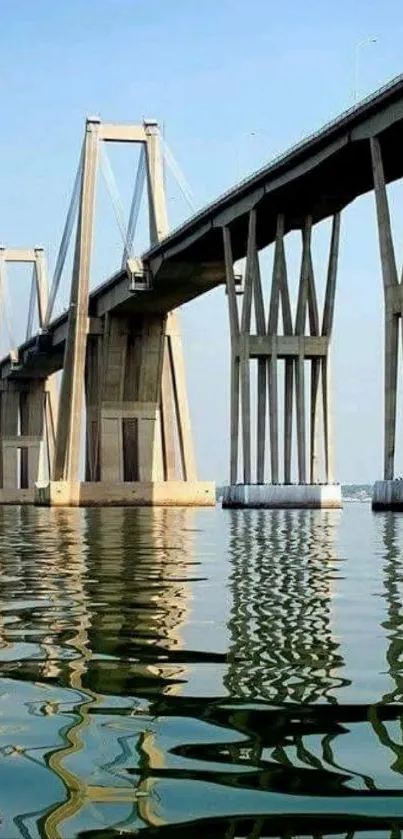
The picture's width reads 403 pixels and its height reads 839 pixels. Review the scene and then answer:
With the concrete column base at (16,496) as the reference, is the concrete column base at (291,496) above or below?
above

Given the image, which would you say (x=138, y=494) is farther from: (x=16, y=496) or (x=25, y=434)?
(x=25, y=434)

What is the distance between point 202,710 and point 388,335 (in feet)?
142

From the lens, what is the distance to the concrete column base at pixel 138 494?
265ft

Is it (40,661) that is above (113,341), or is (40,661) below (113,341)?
below

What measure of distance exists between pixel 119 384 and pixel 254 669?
82.4 metres

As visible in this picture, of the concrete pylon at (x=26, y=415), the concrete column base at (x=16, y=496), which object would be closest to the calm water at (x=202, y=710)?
the concrete column base at (x=16, y=496)

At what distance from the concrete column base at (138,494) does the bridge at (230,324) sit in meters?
0.09

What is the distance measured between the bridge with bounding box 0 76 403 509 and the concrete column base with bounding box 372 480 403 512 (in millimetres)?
76

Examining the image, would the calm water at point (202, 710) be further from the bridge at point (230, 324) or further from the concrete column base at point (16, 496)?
the concrete column base at point (16, 496)

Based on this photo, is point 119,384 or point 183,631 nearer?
point 183,631

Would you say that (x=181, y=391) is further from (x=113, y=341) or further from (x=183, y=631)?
(x=183, y=631)

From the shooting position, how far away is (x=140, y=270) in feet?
262

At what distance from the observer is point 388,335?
4878 centimetres

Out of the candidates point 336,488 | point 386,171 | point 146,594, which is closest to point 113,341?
point 336,488
